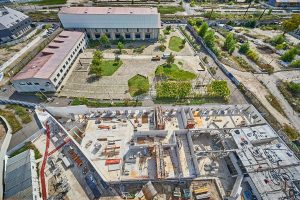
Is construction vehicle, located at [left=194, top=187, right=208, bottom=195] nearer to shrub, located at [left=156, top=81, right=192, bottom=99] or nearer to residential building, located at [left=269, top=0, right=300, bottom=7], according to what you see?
shrub, located at [left=156, top=81, right=192, bottom=99]

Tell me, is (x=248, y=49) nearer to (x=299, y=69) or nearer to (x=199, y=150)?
(x=299, y=69)

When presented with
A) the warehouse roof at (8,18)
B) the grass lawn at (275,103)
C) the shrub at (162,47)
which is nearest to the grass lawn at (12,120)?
the warehouse roof at (8,18)

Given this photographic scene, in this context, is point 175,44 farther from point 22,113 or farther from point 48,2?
point 48,2

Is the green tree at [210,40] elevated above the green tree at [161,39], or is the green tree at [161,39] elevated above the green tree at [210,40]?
the green tree at [161,39]

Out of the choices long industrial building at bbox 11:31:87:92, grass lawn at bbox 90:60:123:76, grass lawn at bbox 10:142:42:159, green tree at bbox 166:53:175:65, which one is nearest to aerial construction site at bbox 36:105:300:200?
grass lawn at bbox 10:142:42:159

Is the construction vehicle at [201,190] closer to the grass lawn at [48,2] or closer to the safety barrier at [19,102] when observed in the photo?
the safety barrier at [19,102]
